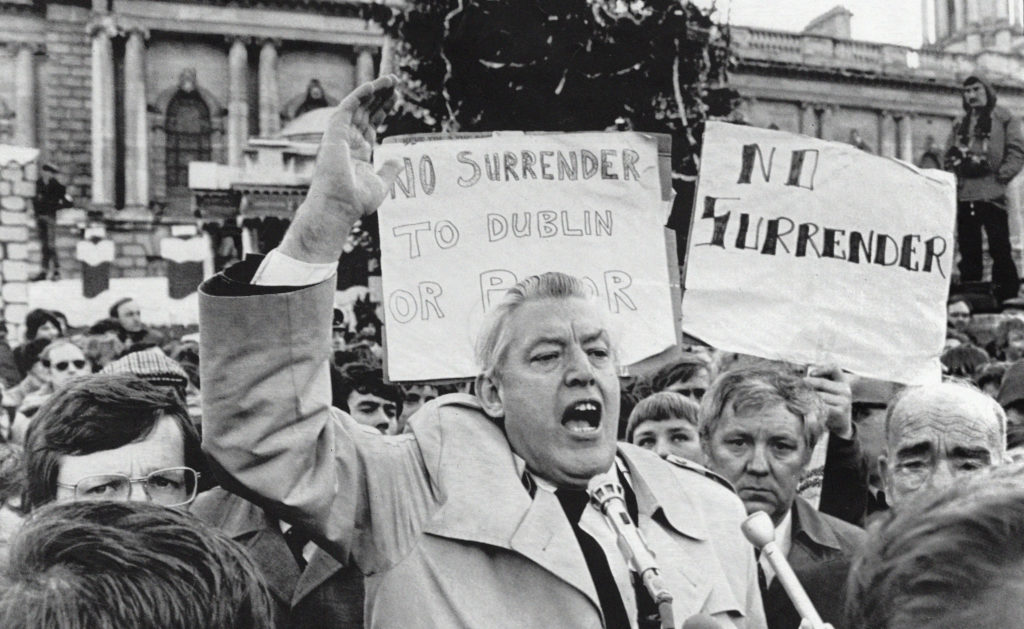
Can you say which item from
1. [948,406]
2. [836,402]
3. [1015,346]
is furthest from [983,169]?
[948,406]

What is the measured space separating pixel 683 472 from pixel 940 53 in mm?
47601

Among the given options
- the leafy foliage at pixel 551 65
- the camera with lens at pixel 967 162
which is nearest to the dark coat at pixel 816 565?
the leafy foliage at pixel 551 65

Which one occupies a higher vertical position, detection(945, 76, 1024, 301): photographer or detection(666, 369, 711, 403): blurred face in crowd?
detection(945, 76, 1024, 301): photographer

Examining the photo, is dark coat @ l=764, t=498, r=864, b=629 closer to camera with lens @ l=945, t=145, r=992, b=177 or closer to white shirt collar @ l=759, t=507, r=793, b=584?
Result: white shirt collar @ l=759, t=507, r=793, b=584

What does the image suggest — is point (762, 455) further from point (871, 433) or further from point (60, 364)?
point (60, 364)

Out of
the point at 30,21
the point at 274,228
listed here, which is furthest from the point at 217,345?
the point at 30,21

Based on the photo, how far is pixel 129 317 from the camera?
10125mm

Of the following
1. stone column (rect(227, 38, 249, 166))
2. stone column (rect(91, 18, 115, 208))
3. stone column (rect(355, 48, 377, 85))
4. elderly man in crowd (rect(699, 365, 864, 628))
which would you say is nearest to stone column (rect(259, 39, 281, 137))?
stone column (rect(227, 38, 249, 166))

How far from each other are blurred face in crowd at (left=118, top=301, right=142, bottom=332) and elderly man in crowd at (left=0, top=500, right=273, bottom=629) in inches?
348

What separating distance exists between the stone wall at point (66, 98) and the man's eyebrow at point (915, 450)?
33.0 m

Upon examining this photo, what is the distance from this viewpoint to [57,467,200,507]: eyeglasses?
2.55 m

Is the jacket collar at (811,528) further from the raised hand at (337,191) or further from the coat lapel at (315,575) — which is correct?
the raised hand at (337,191)

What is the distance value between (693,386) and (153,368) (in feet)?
8.26

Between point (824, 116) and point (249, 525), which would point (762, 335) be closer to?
point (249, 525)
